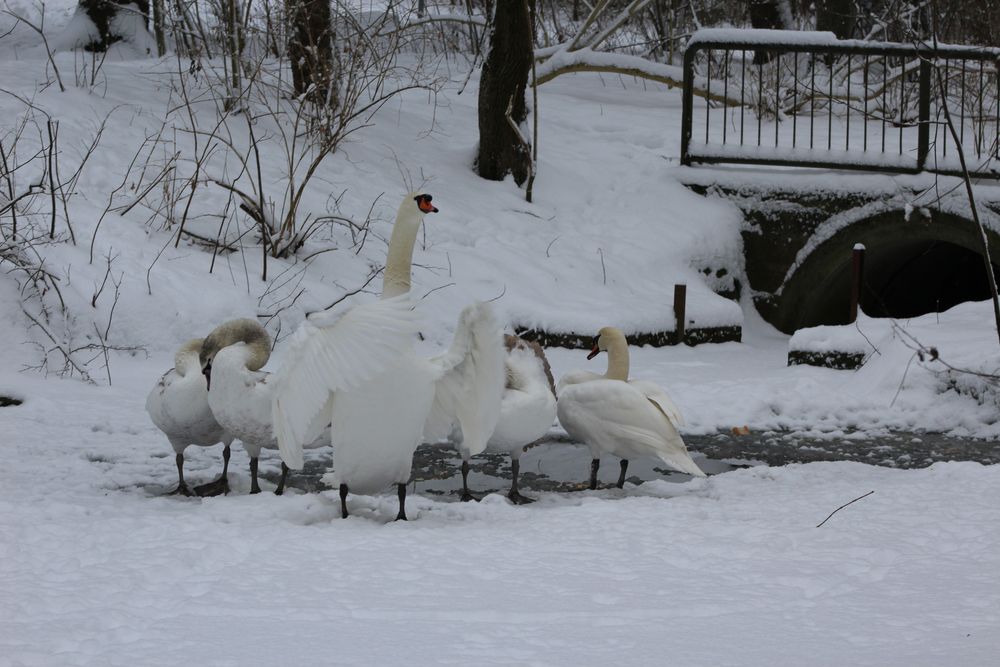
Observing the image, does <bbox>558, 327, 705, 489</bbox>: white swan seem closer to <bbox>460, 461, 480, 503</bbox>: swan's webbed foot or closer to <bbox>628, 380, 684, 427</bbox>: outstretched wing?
<bbox>628, 380, 684, 427</bbox>: outstretched wing

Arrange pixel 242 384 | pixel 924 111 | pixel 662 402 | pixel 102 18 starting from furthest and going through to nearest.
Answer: pixel 102 18 < pixel 924 111 < pixel 662 402 < pixel 242 384

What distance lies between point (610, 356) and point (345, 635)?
3.70 m

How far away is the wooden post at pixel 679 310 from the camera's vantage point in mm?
10438

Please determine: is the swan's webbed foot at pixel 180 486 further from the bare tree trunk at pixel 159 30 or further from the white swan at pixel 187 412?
the bare tree trunk at pixel 159 30

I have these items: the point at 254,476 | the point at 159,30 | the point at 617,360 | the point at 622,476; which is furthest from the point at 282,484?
the point at 159,30

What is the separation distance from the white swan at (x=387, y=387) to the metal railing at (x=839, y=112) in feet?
18.3

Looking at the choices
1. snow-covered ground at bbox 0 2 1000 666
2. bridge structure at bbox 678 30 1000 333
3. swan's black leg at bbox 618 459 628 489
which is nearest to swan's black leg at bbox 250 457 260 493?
snow-covered ground at bbox 0 2 1000 666

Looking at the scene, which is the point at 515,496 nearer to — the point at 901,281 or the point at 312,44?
the point at 312,44

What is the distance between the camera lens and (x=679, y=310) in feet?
34.7

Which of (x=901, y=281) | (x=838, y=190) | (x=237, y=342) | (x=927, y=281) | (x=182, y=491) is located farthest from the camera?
(x=927, y=281)

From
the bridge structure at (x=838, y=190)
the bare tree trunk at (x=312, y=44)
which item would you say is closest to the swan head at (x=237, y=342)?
the bare tree trunk at (x=312, y=44)

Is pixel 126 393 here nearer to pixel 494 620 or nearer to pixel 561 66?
pixel 494 620

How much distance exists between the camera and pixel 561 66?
14.2 m

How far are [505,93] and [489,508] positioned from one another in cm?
772
